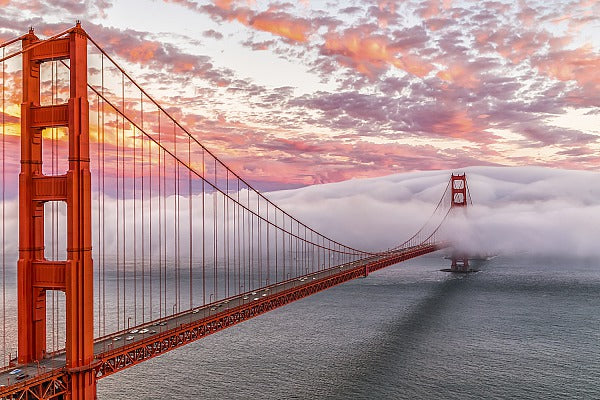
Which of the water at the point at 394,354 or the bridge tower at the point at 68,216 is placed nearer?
the bridge tower at the point at 68,216

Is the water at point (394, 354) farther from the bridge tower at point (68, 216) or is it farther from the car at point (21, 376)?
the car at point (21, 376)

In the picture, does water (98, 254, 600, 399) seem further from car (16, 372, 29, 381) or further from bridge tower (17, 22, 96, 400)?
car (16, 372, 29, 381)

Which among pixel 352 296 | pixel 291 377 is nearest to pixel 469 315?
pixel 352 296

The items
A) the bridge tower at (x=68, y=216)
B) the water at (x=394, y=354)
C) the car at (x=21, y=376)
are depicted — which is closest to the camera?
the car at (x=21, y=376)

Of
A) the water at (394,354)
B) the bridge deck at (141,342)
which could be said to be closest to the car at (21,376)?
the bridge deck at (141,342)

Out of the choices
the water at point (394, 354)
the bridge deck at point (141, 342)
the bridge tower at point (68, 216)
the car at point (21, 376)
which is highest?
the bridge tower at point (68, 216)

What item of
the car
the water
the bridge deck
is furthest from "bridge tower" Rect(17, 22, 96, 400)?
the water

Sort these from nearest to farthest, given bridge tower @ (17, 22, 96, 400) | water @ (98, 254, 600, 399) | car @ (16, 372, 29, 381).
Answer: car @ (16, 372, 29, 381) < bridge tower @ (17, 22, 96, 400) < water @ (98, 254, 600, 399)
